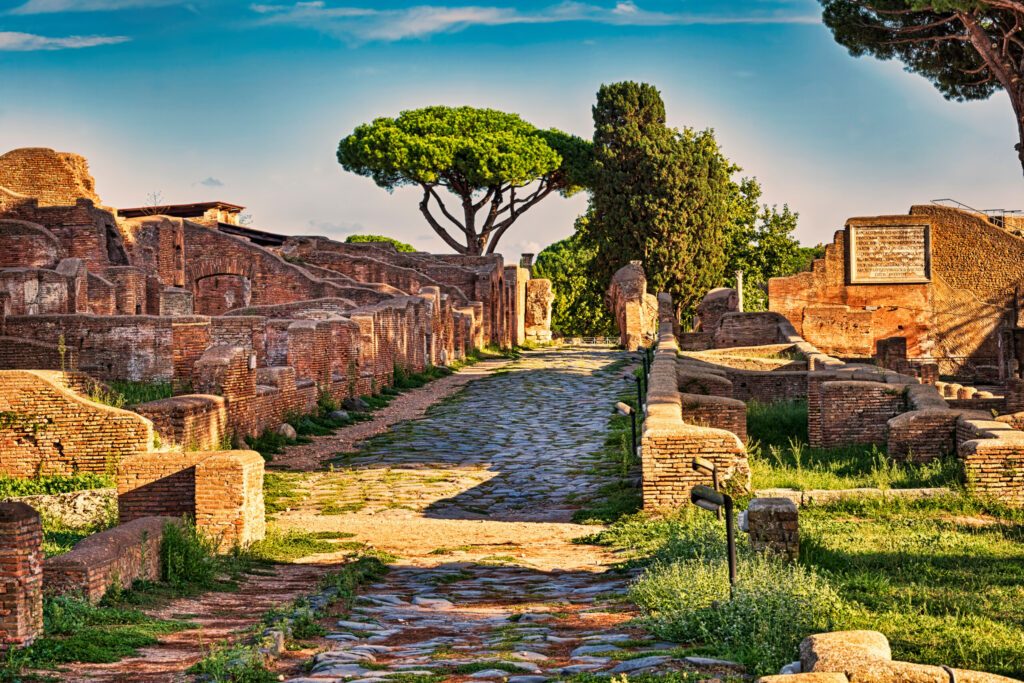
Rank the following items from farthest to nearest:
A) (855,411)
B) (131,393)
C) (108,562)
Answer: (131,393) < (855,411) < (108,562)

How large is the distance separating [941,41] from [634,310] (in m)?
16.4

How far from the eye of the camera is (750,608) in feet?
21.9

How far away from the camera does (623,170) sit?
47.7 m

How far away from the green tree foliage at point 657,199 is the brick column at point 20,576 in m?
40.7

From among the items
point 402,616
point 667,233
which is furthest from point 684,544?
point 667,233

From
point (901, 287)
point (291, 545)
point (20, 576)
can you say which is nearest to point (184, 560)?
point (291, 545)

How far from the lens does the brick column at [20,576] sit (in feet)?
22.1

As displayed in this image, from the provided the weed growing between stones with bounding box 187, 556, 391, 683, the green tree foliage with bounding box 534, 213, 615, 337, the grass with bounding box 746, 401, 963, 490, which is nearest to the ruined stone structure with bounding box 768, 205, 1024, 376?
the grass with bounding box 746, 401, 963, 490

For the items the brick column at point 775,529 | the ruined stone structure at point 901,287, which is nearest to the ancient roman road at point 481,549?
the brick column at point 775,529

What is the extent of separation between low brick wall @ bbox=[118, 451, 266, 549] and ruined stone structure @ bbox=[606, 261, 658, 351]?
26.0m

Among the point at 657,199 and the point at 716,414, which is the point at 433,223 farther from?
Answer: the point at 716,414

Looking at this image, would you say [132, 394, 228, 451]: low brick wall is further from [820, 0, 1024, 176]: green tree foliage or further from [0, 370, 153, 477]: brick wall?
[820, 0, 1024, 176]: green tree foliage

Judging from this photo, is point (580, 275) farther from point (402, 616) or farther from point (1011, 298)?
point (402, 616)

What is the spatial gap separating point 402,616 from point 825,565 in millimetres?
2855
